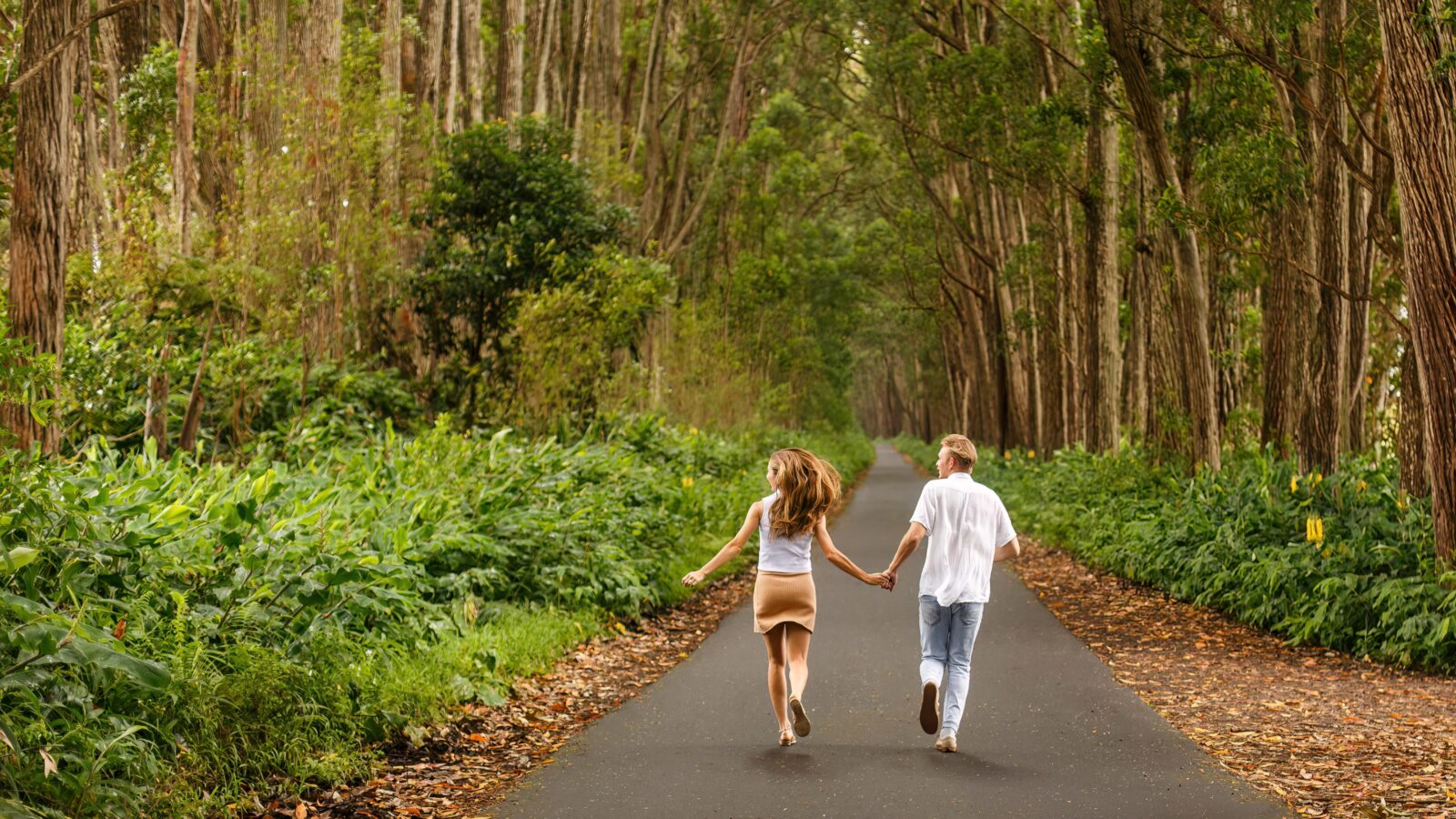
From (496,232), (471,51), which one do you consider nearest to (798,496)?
(496,232)

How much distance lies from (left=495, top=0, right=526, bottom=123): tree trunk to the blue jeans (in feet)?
47.6

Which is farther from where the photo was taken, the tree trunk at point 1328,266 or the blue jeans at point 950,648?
the tree trunk at point 1328,266

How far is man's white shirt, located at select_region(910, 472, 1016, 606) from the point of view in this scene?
664cm

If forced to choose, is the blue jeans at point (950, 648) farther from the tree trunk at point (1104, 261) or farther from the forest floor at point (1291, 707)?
the tree trunk at point (1104, 261)

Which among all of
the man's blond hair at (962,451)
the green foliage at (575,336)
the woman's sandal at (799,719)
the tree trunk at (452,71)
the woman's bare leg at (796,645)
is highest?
the tree trunk at (452,71)

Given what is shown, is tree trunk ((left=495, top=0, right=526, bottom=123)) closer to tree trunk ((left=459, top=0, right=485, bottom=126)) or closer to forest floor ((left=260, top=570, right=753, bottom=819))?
tree trunk ((left=459, top=0, right=485, bottom=126))

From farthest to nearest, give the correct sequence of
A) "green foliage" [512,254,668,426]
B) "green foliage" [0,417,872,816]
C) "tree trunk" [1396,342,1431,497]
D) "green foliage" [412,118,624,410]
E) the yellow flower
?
"green foliage" [412,118,624,410], "green foliage" [512,254,668,426], "tree trunk" [1396,342,1431,497], the yellow flower, "green foliage" [0,417,872,816]

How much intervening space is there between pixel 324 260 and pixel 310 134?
127cm

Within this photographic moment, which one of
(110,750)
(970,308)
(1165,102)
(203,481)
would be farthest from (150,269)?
(970,308)

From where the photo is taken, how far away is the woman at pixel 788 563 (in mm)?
6711

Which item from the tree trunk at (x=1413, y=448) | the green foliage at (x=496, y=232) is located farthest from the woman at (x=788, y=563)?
the green foliage at (x=496, y=232)

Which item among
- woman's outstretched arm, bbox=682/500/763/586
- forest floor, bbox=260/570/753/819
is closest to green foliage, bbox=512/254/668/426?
forest floor, bbox=260/570/753/819

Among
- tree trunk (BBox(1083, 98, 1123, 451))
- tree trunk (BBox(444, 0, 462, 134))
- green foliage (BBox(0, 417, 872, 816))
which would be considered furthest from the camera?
tree trunk (BBox(444, 0, 462, 134))

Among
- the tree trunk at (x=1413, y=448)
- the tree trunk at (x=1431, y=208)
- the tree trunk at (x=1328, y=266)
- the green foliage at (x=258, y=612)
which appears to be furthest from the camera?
the tree trunk at (x=1328, y=266)
